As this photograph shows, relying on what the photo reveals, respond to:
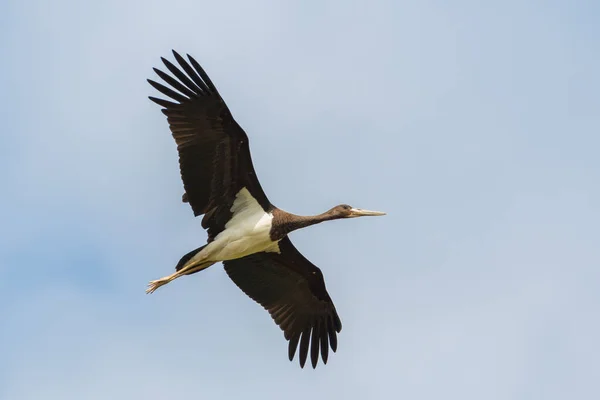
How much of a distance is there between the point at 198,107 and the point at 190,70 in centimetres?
71

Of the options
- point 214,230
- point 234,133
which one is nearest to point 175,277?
point 214,230

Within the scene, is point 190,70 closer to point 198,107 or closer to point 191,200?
point 198,107

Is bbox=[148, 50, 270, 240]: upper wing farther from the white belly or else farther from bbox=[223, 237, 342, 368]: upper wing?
bbox=[223, 237, 342, 368]: upper wing

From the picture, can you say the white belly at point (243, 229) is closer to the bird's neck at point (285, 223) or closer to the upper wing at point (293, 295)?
the bird's neck at point (285, 223)

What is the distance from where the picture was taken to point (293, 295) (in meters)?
28.6

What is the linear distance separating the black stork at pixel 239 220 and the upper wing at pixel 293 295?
2 centimetres

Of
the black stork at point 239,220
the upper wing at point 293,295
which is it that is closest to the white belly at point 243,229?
the black stork at point 239,220

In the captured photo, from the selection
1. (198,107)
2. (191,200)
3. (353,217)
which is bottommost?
(353,217)

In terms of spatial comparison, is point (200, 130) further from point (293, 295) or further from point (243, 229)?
point (293, 295)

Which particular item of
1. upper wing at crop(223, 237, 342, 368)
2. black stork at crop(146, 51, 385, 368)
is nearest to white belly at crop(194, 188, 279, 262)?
black stork at crop(146, 51, 385, 368)

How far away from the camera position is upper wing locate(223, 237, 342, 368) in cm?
2823

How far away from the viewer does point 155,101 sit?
25.6m

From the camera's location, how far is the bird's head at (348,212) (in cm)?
2797

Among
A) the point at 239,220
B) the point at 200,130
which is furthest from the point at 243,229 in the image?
the point at 200,130
